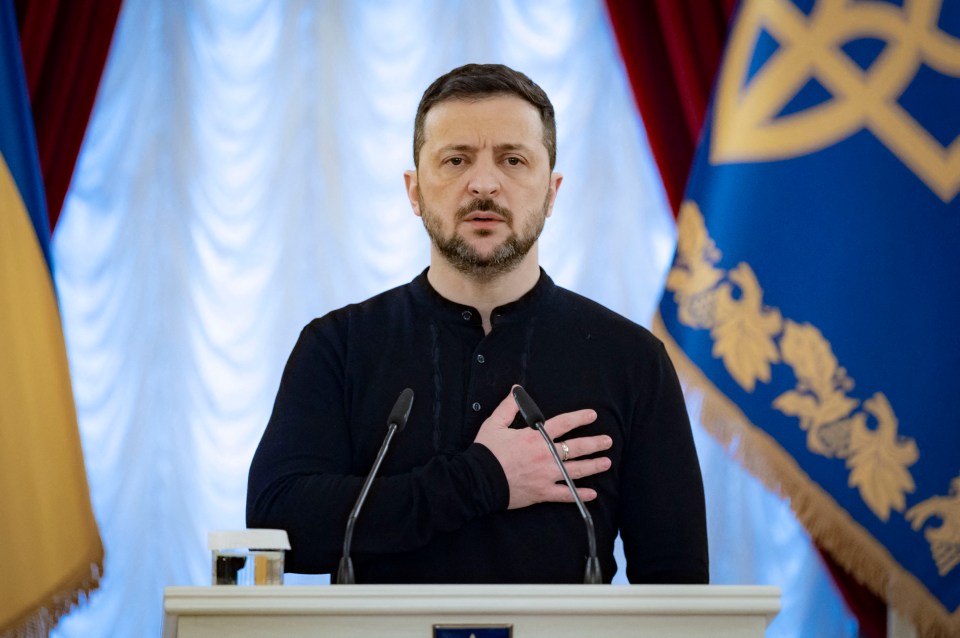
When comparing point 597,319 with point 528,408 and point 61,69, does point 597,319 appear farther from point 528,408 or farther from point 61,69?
point 61,69

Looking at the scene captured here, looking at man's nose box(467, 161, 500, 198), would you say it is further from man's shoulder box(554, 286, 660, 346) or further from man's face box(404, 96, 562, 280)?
man's shoulder box(554, 286, 660, 346)

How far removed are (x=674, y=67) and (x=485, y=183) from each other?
1438mm

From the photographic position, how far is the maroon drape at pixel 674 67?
11.2ft

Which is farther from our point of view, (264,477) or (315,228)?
(315,228)

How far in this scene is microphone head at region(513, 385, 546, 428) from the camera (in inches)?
73.4

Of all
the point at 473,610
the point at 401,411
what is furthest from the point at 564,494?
the point at 473,610

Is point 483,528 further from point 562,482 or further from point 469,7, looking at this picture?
point 469,7

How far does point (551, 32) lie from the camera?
11.8 ft

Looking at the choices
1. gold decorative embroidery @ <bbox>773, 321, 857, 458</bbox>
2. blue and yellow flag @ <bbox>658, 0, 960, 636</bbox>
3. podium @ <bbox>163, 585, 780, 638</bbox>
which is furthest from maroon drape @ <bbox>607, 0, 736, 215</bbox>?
podium @ <bbox>163, 585, 780, 638</bbox>

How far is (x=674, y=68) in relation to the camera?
344 cm

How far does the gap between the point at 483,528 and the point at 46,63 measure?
2278mm

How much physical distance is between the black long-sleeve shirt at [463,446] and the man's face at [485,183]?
0.42ft

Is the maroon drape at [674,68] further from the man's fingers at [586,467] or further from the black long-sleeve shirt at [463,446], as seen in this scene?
the man's fingers at [586,467]

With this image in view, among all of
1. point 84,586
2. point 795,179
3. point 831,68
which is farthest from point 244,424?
point 831,68
